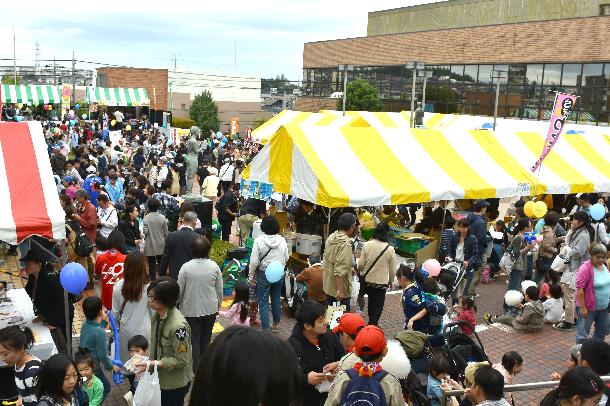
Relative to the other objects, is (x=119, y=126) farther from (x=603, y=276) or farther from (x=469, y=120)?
(x=603, y=276)

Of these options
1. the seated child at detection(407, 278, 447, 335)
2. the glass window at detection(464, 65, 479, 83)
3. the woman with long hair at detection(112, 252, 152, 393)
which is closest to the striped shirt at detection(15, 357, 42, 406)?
the woman with long hair at detection(112, 252, 152, 393)

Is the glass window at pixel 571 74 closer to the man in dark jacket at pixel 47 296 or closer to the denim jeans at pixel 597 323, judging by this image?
the denim jeans at pixel 597 323

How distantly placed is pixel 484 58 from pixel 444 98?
4158 mm

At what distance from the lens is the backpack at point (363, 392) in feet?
10.9

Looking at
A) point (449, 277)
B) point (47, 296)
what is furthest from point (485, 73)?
point (47, 296)

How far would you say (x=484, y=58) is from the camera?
38.2m

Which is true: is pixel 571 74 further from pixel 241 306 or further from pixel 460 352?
pixel 460 352

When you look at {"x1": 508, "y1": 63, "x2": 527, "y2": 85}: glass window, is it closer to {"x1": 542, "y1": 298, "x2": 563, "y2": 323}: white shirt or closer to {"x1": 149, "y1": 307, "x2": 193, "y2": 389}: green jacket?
{"x1": 542, "y1": 298, "x2": 563, "y2": 323}: white shirt

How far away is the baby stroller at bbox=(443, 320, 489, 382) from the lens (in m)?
4.91

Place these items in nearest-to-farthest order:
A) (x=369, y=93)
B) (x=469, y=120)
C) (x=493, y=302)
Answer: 1. (x=493, y=302)
2. (x=469, y=120)
3. (x=369, y=93)

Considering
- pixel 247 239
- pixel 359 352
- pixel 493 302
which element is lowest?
pixel 493 302

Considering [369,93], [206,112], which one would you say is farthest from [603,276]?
[206,112]

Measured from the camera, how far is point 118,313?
523 centimetres

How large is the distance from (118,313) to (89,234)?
411 cm
